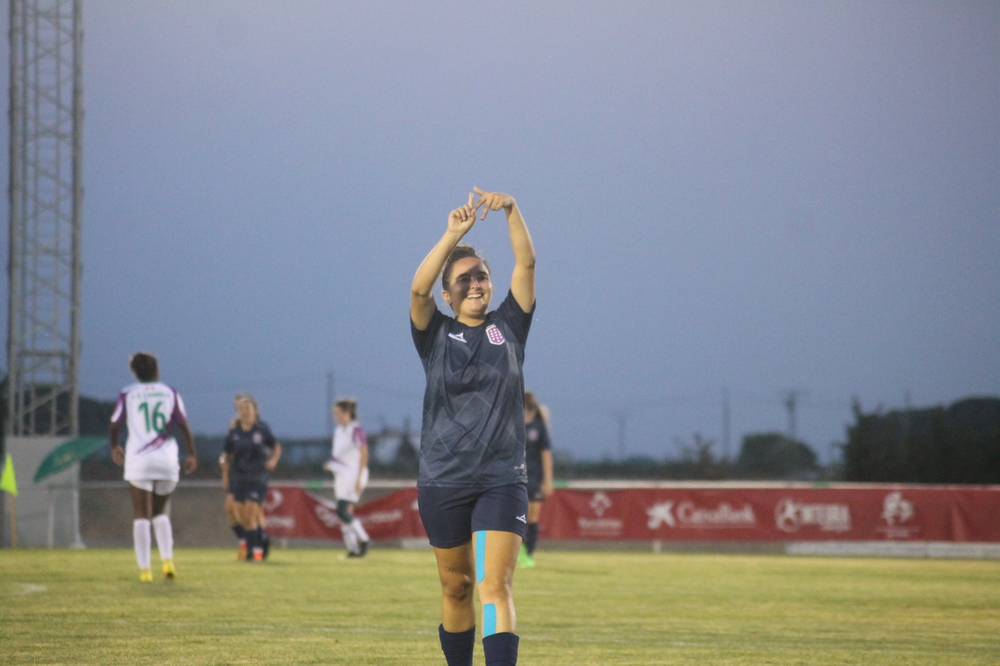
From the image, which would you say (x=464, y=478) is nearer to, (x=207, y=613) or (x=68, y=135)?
(x=207, y=613)

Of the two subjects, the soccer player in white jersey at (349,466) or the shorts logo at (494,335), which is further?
the soccer player in white jersey at (349,466)

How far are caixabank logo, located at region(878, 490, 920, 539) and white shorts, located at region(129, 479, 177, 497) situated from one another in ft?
43.3

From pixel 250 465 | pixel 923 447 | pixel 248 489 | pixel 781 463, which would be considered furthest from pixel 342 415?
pixel 781 463

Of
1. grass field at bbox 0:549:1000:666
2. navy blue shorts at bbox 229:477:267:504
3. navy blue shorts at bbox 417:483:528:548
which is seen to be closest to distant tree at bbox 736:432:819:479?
grass field at bbox 0:549:1000:666

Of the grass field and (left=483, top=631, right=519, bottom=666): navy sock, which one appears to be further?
the grass field

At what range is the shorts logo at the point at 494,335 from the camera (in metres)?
5.20

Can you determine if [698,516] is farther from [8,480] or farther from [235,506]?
[8,480]

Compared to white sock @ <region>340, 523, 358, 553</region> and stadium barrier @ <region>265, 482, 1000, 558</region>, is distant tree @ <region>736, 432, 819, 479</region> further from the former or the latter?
white sock @ <region>340, 523, 358, 553</region>

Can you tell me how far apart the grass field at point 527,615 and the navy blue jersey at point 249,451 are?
1228mm

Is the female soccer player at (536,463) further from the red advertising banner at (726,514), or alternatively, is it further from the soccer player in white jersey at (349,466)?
the red advertising banner at (726,514)

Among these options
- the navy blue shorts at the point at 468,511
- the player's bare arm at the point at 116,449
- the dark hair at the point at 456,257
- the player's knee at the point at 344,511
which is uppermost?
the dark hair at the point at 456,257

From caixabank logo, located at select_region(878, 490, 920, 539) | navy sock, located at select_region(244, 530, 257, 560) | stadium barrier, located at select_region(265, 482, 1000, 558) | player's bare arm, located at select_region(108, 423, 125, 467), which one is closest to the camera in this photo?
player's bare arm, located at select_region(108, 423, 125, 467)

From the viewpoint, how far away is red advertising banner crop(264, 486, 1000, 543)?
2106cm

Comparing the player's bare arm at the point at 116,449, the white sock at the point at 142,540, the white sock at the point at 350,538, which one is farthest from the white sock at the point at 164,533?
the white sock at the point at 350,538
